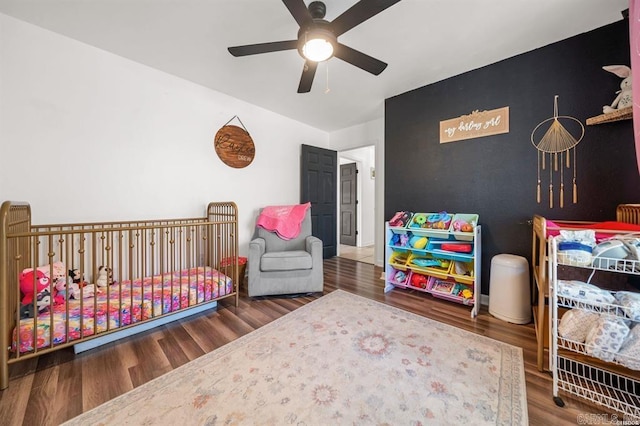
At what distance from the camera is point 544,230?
1322 mm

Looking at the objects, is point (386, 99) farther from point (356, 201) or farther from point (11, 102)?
point (11, 102)

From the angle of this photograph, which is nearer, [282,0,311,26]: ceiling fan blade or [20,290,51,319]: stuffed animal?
[282,0,311,26]: ceiling fan blade

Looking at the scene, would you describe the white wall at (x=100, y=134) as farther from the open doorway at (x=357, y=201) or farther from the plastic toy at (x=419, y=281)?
the open doorway at (x=357, y=201)

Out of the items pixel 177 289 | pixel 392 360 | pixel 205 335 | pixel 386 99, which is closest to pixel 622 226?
pixel 392 360

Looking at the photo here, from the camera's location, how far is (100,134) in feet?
Answer: 7.16

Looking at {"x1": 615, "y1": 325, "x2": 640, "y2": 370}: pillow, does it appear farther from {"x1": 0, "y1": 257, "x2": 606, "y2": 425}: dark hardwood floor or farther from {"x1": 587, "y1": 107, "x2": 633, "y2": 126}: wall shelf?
{"x1": 587, "y1": 107, "x2": 633, "y2": 126}: wall shelf

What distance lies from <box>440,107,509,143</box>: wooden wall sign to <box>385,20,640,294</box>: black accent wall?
5 cm

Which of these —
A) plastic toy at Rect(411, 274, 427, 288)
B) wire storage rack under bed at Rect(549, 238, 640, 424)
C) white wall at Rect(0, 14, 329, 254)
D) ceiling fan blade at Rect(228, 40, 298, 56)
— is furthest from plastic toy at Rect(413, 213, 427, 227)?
white wall at Rect(0, 14, 329, 254)

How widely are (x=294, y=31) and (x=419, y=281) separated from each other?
278 centimetres

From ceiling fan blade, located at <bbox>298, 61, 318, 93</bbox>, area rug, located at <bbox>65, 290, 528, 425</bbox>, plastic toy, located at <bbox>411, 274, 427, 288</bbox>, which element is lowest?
area rug, located at <bbox>65, 290, 528, 425</bbox>

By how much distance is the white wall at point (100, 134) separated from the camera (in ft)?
6.03

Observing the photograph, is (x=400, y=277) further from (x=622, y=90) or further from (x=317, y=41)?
(x=317, y=41)

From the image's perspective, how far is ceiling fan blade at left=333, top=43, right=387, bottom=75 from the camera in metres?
1.66

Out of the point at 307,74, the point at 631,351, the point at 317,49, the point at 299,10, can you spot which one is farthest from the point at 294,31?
the point at 631,351
